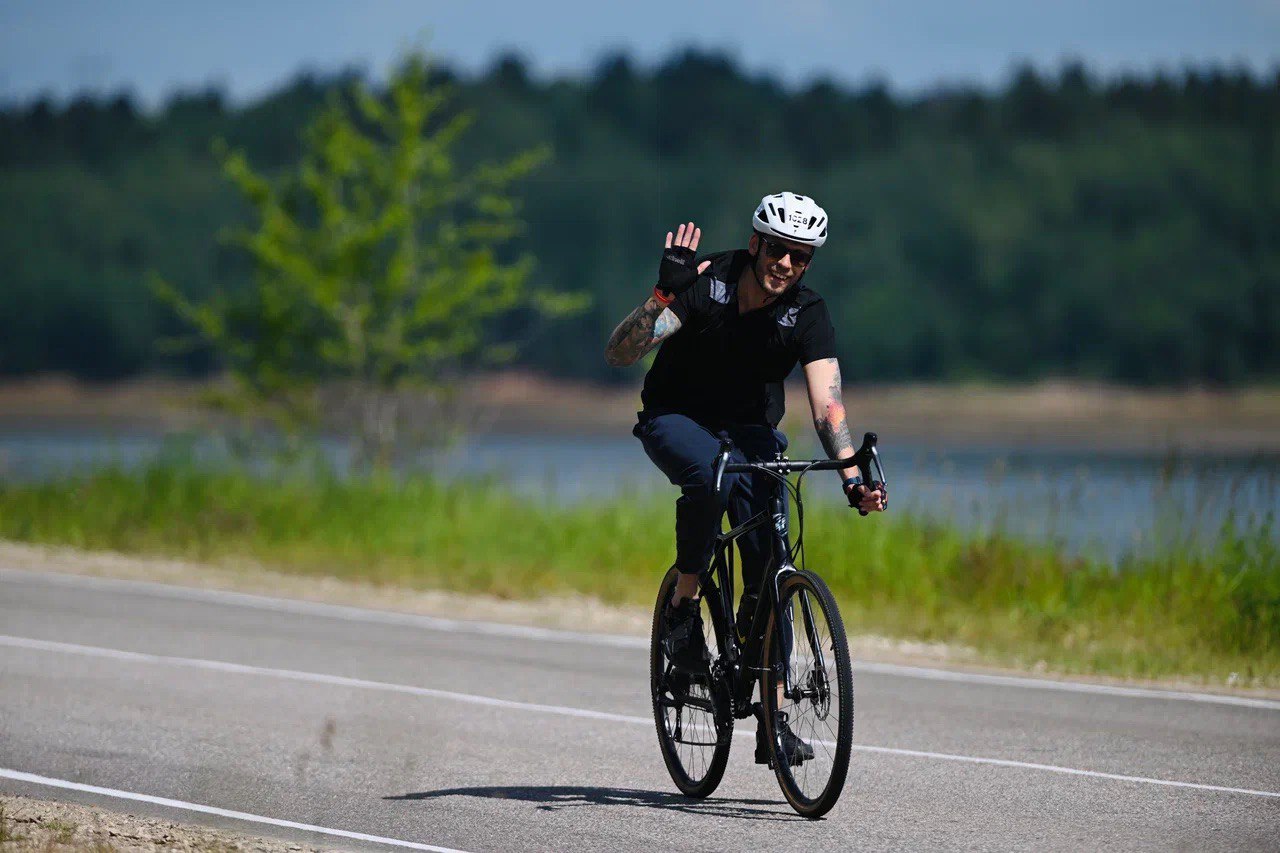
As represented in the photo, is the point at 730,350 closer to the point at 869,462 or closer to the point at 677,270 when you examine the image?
the point at 677,270

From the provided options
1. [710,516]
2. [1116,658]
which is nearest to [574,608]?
[1116,658]

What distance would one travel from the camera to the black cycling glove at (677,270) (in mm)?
6559

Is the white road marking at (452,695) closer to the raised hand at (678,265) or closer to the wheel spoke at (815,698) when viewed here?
the wheel spoke at (815,698)

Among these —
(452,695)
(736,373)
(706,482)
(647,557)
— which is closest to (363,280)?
(647,557)

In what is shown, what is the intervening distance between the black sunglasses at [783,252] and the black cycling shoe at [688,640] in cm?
140

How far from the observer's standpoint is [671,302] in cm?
683

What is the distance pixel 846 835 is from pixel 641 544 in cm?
1129

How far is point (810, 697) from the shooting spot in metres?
6.71

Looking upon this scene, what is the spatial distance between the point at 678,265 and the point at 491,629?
7921 millimetres

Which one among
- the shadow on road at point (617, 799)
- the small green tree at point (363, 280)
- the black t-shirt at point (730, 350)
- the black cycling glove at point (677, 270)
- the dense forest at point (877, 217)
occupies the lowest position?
the shadow on road at point (617, 799)

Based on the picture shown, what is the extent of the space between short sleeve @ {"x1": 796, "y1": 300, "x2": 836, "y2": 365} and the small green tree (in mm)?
17584

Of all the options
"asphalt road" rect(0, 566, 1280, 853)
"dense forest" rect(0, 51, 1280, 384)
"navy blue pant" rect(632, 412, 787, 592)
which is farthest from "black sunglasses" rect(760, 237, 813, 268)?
"dense forest" rect(0, 51, 1280, 384)

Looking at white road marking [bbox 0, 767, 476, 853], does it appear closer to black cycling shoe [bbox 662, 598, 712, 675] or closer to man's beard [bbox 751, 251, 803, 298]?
black cycling shoe [bbox 662, 598, 712, 675]

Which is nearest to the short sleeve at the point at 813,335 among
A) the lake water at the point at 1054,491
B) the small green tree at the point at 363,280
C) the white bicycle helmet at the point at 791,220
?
the white bicycle helmet at the point at 791,220
